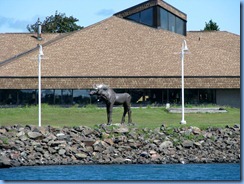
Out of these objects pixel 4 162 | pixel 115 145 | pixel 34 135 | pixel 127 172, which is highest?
pixel 34 135

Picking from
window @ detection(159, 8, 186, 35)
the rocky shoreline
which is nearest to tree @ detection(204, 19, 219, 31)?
window @ detection(159, 8, 186, 35)

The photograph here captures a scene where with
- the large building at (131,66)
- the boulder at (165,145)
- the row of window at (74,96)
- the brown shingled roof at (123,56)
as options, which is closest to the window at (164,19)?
the large building at (131,66)

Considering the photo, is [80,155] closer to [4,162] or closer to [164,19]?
[4,162]

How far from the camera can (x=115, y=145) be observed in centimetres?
3052

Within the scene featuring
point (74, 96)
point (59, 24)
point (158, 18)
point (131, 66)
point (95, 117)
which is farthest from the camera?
point (59, 24)

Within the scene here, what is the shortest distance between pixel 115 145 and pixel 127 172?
5.03m

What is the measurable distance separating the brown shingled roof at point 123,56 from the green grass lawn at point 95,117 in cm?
473

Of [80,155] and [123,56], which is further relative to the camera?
[123,56]

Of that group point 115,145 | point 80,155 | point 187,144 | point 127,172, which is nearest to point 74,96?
point 115,145

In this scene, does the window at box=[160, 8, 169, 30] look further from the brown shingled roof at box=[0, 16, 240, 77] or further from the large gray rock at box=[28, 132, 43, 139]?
the large gray rock at box=[28, 132, 43, 139]

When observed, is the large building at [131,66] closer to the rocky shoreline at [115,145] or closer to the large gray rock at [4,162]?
the rocky shoreline at [115,145]

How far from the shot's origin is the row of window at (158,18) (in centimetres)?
5438

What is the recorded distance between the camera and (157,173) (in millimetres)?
25203

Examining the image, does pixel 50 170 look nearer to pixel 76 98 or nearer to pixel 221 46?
pixel 76 98
